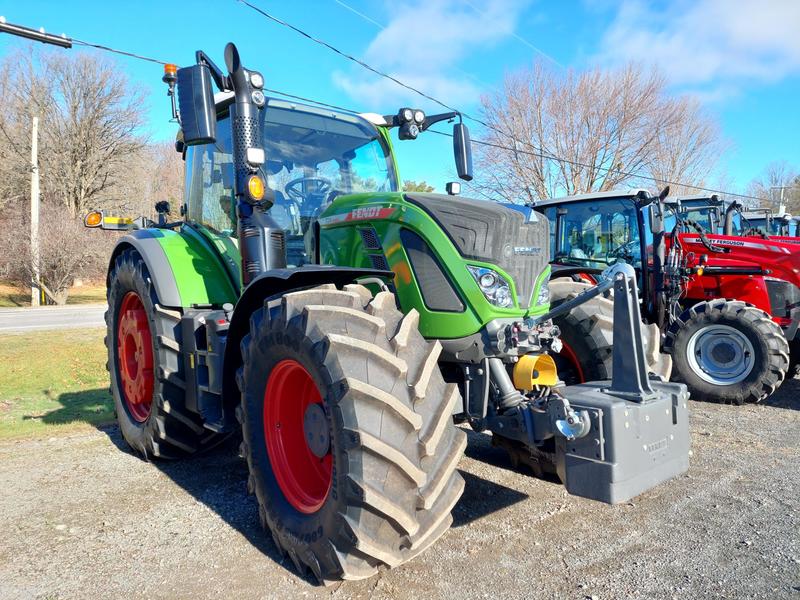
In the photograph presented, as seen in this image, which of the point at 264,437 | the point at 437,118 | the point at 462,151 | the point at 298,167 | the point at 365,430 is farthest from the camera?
the point at 437,118

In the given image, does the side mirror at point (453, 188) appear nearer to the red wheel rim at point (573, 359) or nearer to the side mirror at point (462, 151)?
the side mirror at point (462, 151)

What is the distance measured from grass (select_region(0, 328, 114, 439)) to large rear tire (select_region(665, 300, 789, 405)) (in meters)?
6.10

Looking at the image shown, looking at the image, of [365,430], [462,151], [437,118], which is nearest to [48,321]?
[437,118]

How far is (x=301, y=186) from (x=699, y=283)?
222 inches

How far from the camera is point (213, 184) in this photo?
4.40 metres

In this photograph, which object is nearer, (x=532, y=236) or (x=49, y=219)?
(x=532, y=236)

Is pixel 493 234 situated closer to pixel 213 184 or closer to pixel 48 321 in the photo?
pixel 213 184

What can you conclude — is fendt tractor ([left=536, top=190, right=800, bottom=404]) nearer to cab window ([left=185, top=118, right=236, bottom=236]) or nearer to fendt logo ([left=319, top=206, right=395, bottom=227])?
fendt logo ([left=319, top=206, right=395, bottom=227])

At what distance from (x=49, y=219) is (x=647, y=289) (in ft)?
76.1

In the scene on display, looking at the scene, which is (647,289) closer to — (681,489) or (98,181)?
(681,489)

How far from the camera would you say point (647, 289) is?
731 cm

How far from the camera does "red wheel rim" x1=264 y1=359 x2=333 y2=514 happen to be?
3.06 meters

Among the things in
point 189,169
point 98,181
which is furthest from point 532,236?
point 98,181

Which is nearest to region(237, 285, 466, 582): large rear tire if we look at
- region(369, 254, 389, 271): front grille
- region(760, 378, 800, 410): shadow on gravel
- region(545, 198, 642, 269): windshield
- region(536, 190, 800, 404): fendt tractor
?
region(369, 254, 389, 271): front grille
